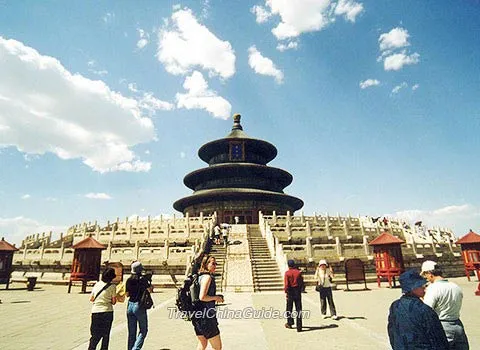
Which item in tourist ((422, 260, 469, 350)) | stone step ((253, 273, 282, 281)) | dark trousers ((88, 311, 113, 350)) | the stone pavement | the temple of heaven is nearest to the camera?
tourist ((422, 260, 469, 350))

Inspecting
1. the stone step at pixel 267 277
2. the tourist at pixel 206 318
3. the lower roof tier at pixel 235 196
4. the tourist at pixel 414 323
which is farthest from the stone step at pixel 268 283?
the lower roof tier at pixel 235 196

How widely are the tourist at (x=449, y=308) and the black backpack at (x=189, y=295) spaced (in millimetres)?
3105

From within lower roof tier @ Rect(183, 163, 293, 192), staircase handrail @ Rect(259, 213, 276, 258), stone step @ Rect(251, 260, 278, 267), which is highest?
lower roof tier @ Rect(183, 163, 293, 192)

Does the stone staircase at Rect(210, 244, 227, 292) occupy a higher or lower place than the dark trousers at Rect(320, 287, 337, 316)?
higher

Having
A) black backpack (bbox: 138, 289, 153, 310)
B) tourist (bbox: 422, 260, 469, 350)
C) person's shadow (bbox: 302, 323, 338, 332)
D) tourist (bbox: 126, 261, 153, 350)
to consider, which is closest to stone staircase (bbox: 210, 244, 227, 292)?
person's shadow (bbox: 302, 323, 338, 332)

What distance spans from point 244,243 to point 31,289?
12.6 m

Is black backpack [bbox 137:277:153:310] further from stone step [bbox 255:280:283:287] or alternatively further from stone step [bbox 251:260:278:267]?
stone step [bbox 251:260:278:267]

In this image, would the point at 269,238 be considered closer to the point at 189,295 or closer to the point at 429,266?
the point at 189,295

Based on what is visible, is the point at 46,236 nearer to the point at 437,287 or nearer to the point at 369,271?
the point at 369,271

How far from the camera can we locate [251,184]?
35.4m

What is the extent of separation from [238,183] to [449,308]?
32.1 meters

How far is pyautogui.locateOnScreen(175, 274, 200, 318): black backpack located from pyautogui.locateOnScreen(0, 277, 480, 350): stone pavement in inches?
77.8

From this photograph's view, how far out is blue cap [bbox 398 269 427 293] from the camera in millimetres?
2949

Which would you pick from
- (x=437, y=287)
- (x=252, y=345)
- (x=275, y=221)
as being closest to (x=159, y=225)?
(x=275, y=221)
